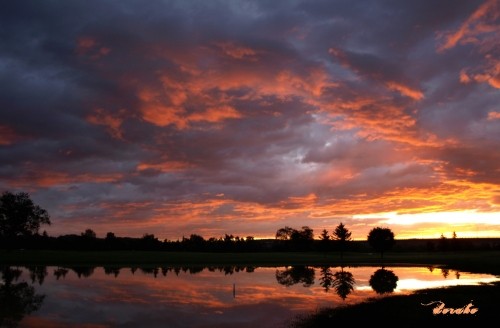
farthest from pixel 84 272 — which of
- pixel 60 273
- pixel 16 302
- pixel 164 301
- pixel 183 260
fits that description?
pixel 183 260

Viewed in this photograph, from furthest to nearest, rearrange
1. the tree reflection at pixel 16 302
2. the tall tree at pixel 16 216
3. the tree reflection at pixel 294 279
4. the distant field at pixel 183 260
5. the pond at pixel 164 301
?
the tall tree at pixel 16 216 < the distant field at pixel 183 260 < the tree reflection at pixel 294 279 < the pond at pixel 164 301 < the tree reflection at pixel 16 302

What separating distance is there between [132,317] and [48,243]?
6770 inches

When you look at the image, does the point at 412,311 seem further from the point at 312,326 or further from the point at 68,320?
the point at 68,320

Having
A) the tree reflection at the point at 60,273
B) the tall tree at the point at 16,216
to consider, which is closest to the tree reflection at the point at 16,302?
the tree reflection at the point at 60,273

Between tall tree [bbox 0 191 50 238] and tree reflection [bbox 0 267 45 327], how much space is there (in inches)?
3766

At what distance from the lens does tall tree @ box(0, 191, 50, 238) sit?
134m

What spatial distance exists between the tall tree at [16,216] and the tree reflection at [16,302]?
95663 mm

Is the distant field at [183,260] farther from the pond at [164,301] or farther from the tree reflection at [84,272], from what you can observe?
the pond at [164,301]

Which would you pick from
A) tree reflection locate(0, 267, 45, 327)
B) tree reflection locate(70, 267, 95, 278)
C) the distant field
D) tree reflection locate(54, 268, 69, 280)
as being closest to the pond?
tree reflection locate(0, 267, 45, 327)

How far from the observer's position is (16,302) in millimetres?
35250

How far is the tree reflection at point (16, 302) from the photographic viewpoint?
28.2 metres

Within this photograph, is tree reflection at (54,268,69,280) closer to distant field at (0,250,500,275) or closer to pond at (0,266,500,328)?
pond at (0,266,500,328)

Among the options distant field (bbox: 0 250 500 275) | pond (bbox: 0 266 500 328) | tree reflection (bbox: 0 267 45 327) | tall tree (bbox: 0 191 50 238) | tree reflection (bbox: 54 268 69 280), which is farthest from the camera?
tall tree (bbox: 0 191 50 238)

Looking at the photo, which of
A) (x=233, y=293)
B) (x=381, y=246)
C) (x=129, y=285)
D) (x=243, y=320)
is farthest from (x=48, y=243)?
A: (x=243, y=320)
